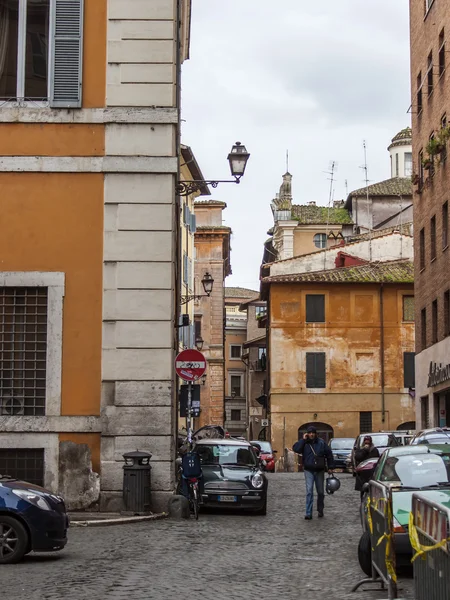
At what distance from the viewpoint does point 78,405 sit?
20.1m

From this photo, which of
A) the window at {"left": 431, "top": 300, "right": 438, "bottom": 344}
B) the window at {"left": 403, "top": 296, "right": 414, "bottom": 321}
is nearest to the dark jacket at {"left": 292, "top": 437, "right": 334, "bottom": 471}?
the window at {"left": 431, "top": 300, "right": 438, "bottom": 344}

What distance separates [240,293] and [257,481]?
10446cm

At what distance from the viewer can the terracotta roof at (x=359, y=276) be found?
2404 inches

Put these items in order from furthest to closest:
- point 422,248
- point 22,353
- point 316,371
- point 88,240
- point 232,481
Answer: point 316,371 → point 422,248 → point 232,481 → point 88,240 → point 22,353

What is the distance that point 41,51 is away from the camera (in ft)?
68.8

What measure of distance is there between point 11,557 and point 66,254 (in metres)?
8.22

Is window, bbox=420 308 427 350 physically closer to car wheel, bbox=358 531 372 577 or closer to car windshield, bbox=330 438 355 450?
car windshield, bbox=330 438 355 450

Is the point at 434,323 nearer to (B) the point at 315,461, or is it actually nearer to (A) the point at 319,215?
(B) the point at 315,461

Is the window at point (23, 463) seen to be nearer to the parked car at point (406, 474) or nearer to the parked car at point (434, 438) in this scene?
the parked car at point (434, 438)

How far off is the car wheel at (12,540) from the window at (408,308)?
49.4 metres

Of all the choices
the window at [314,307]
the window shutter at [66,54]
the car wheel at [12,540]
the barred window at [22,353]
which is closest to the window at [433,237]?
the window at [314,307]

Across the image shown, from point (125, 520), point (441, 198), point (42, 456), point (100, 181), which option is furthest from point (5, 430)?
point (441, 198)

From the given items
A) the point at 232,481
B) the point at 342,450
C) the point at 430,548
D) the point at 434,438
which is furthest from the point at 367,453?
the point at 430,548

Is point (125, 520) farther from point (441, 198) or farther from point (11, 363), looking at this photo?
point (441, 198)
